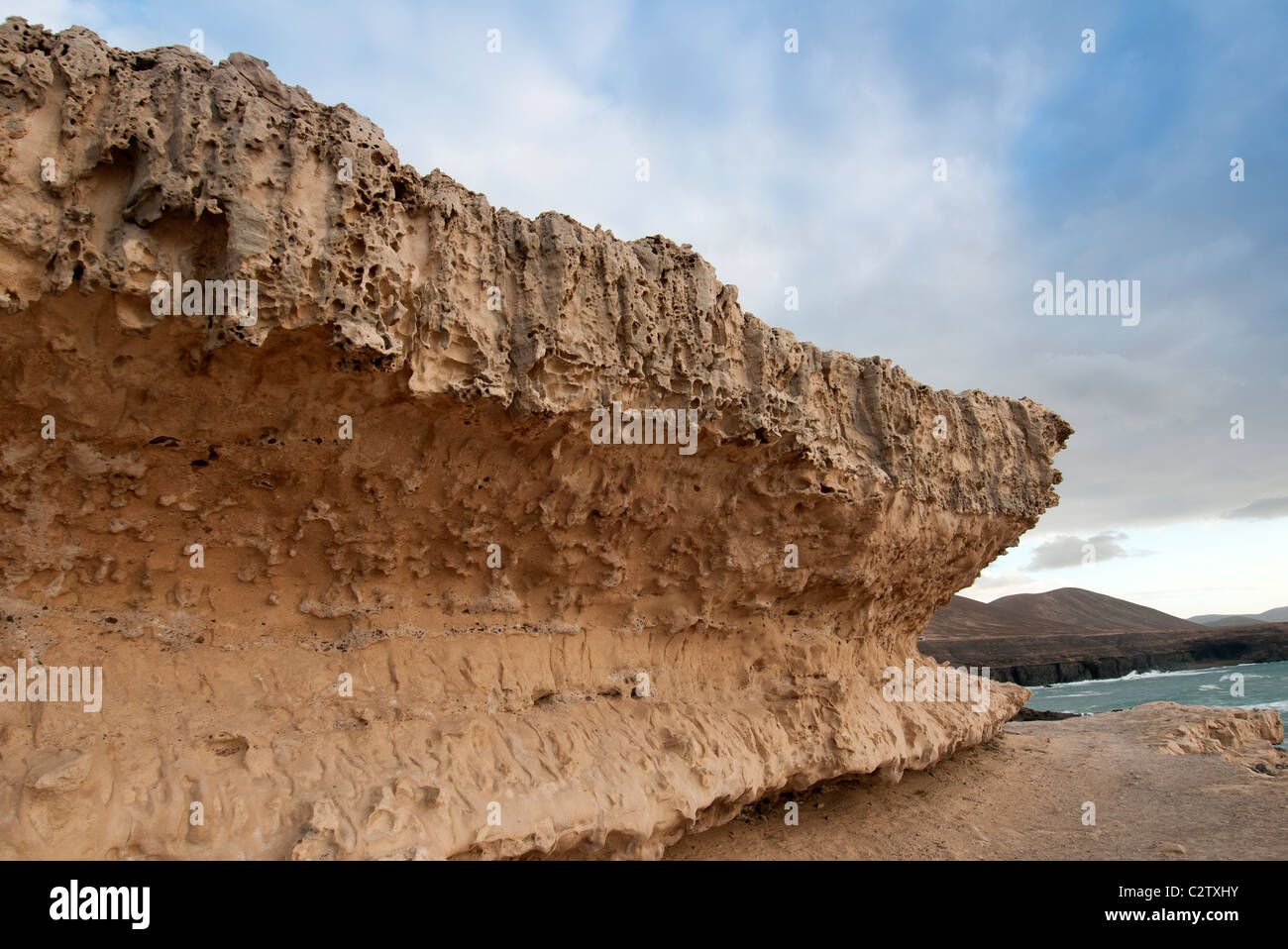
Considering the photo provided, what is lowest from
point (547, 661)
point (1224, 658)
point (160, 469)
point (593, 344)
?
point (1224, 658)

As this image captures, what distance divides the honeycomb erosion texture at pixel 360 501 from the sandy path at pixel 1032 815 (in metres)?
0.62

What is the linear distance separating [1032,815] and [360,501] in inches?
282

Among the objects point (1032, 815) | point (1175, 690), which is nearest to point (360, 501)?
point (1032, 815)

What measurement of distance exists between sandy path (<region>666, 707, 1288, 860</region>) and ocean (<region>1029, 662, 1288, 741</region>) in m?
16.2

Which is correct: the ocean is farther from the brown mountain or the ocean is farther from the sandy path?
the sandy path

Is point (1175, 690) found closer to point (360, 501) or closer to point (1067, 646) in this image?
point (1067, 646)

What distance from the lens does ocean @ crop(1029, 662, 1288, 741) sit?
25609 mm

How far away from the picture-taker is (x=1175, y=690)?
29203 mm

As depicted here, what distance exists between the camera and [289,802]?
13.6 feet
